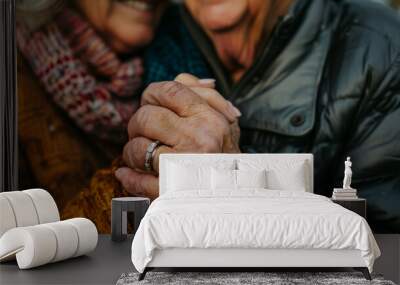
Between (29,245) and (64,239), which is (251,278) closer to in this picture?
(64,239)

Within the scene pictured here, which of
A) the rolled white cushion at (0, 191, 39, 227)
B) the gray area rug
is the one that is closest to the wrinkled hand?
the rolled white cushion at (0, 191, 39, 227)

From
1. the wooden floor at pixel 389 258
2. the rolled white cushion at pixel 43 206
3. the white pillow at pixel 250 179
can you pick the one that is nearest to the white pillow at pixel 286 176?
the white pillow at pixel 250 179

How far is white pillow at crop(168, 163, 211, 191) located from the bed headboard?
26 centimetres

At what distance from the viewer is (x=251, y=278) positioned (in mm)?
4793

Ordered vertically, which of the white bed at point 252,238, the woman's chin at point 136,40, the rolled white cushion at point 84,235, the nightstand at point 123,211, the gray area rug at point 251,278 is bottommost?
the nightstand at point 123,211

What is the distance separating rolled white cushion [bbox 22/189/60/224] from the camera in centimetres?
571

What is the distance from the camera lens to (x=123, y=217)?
22.2 ft

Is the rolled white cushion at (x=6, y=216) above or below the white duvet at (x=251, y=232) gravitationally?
below

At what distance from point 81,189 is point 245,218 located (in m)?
3.07

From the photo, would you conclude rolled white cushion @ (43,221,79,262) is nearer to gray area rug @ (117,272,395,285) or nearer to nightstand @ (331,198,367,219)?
gray area rug @ (117,272,395,285)

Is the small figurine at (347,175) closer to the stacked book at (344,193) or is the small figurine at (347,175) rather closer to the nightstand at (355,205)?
the stacked book at (344,193)

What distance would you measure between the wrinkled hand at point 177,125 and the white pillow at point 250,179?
31.4 inches

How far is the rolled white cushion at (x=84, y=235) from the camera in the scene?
18.2 ft

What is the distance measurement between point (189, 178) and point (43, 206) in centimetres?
143
